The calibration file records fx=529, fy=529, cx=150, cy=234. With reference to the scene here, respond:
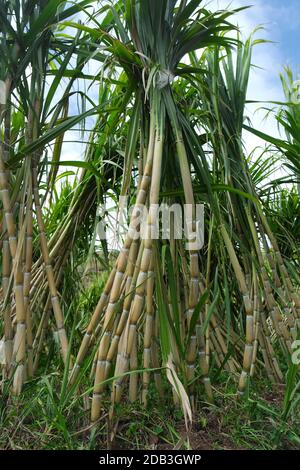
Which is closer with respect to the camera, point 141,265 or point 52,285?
point 141,265

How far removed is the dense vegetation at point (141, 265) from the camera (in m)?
1.26

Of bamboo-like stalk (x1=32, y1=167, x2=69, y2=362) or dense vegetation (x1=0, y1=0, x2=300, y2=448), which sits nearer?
dense vegetation (x1=0, y1=0, x2=300, y2=448)

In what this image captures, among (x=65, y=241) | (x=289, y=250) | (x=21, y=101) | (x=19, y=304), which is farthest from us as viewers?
(x=289, y=250)

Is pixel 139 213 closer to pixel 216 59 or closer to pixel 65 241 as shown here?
pixel 65 241

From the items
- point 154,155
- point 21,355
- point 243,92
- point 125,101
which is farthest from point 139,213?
point 243,92

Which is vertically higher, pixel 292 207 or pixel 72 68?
pixel 72 68

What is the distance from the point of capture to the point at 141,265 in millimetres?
1257

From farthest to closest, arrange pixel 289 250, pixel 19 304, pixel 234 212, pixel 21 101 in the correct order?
pixel 289 250 → pixel 234 212 → pixel 21 101 → pixel 19 304

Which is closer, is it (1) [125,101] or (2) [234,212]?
(1) [125,101]

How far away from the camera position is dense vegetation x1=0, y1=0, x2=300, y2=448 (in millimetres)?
1256

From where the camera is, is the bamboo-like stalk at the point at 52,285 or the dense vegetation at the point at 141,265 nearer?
the dense vegetation at the point at 141,265

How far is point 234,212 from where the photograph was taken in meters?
1.77
